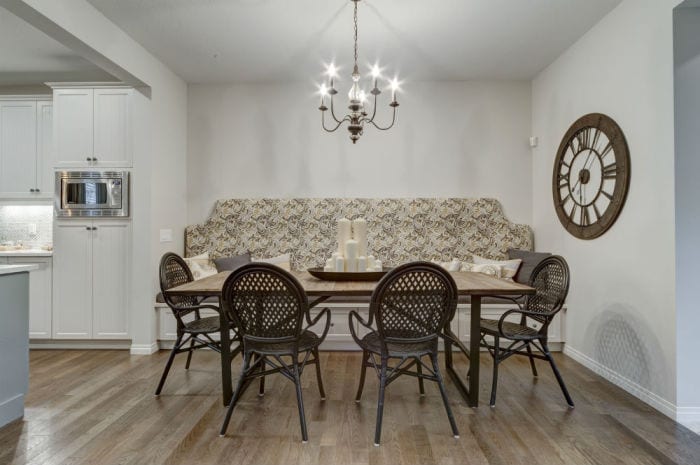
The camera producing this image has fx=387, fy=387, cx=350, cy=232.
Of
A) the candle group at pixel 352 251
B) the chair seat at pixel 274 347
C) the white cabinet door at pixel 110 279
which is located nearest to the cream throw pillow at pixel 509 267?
the candle group at pixel 352 251

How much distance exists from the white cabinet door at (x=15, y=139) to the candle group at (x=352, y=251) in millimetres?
3546

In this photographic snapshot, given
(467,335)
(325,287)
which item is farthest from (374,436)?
(467,335)

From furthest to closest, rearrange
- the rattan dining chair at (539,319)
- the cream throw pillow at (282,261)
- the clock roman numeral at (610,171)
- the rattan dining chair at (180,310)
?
the cream throw pillow at (282,261) < the clock roman numeral at (610,171) < the rattan dining chair at (180,310) < the rattan dining chair at (539,319)

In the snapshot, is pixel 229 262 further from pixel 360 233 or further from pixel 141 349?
pixel 360 233

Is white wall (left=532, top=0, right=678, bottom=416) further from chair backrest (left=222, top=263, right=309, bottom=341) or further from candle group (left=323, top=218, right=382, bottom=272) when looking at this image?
chair backrest (left=222, top=263, right=309, bottom=341)

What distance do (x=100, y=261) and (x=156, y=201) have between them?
0.77 metres

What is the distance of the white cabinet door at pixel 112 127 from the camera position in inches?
145

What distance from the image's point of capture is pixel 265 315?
2133 mm

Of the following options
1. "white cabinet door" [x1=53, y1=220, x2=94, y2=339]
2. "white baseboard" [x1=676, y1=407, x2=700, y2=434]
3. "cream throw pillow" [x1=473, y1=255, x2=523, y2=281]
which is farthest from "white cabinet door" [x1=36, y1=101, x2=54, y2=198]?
"white baseboard" [x1=676, y1=407, x2=700, y2=434]

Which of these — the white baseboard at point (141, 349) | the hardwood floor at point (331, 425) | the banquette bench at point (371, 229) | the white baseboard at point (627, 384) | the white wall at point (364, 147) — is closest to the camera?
the hardwood floor at point (331, 425)

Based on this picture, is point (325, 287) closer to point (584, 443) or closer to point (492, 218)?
point (584, 443)

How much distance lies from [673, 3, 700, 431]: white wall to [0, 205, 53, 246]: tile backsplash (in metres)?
5.71

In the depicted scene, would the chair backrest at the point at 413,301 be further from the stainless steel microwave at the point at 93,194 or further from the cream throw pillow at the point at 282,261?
the stainless steel microwave at the point at 93,194

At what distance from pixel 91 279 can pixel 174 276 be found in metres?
1.42
